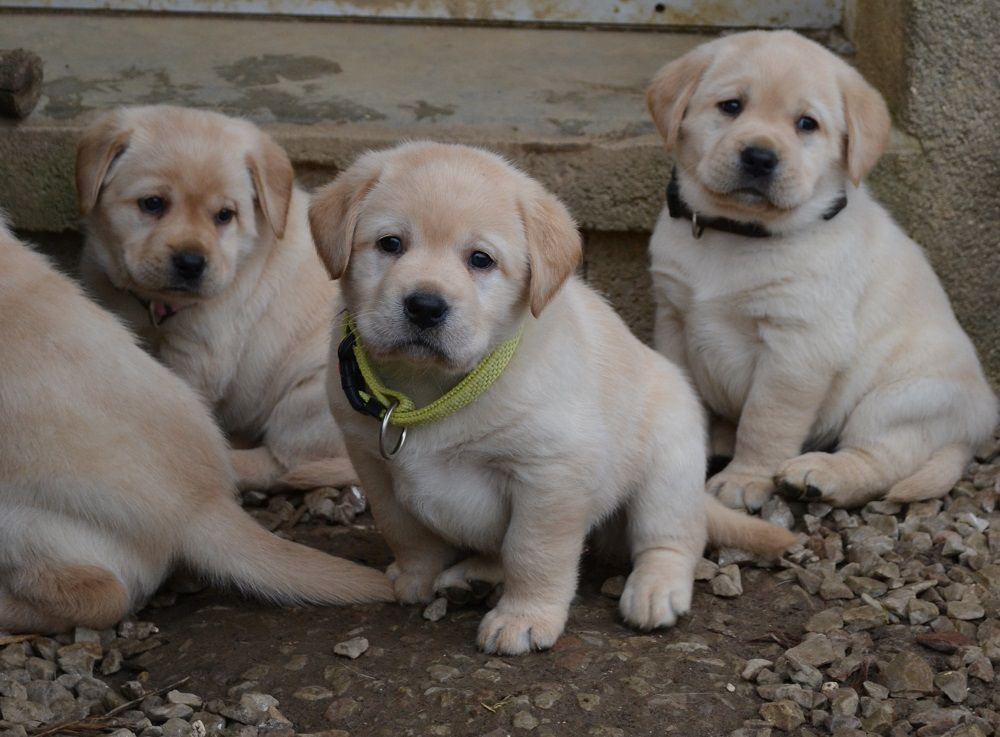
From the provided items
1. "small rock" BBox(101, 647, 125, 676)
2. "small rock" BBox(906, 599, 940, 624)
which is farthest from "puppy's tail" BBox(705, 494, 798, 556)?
"small rock" BBox(101, 647, 125, 676)

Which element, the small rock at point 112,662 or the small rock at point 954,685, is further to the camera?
the small rock at point 112,662

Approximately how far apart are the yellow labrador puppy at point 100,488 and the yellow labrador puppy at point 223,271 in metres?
0.75

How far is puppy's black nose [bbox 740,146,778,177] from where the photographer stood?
4332 mm

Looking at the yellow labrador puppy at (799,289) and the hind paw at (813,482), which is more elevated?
the yellow labrador puppy at (799,289)

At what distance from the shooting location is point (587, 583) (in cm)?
401

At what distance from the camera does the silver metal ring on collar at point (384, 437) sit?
11.1 feet

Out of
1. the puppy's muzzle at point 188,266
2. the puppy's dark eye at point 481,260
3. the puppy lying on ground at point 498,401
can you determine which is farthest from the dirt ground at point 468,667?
the puppy's muzzle at point 188,266

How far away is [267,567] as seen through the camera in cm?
373

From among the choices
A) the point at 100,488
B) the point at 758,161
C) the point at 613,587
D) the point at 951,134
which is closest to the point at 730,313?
the point at 758,161

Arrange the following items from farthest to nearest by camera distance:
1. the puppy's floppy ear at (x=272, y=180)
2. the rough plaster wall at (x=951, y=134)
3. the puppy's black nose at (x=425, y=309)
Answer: the rough plaster wall at (x=951, y=134), the puppy's floppy ear at (x=272, y=180), the puppy's black nose at (x=425, y=309)

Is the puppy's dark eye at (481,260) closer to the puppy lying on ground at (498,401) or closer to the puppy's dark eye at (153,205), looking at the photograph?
the puppy lying on ground at (498,401)

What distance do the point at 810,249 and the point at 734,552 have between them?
1120 millimetres

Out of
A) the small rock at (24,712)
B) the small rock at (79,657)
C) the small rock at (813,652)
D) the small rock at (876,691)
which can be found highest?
the small rock at (876,691)

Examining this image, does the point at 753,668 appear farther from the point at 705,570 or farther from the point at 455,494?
the point at 455,494
